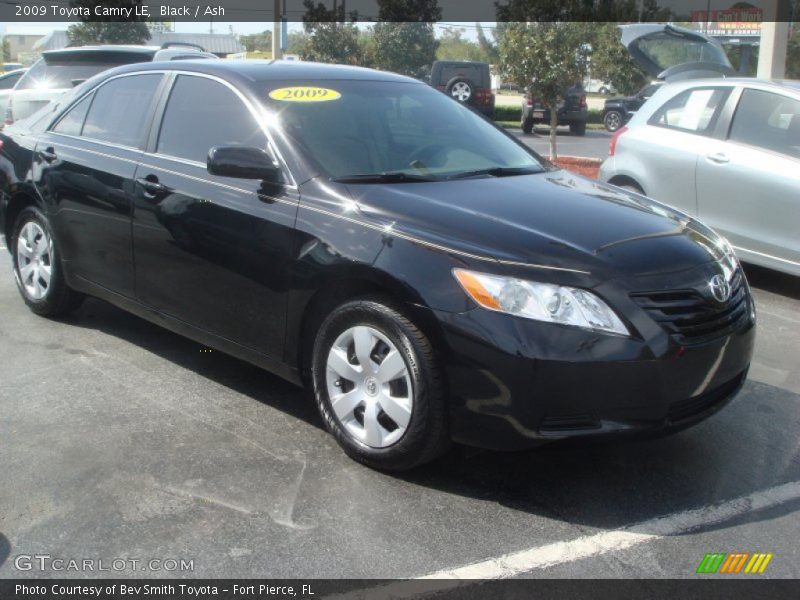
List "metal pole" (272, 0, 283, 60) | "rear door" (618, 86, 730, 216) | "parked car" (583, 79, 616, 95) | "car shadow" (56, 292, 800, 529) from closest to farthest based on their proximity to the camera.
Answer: "car shadow" (56, 292, 800, 529) → "rear door" (618, 86, 730, 216) → "metal pole" (272, 0, 283, 60) → "parked car" (583, 79, 616, 95)

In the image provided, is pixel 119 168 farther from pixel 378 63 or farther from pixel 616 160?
→ pixel 378 63

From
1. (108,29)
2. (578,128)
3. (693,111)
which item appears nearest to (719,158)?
(693,111)

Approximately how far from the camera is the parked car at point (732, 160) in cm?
652

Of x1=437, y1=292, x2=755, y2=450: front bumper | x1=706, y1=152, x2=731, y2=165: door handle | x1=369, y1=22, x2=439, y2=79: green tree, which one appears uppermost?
x1=369, y1=22, x2=439, y2=79: green tree

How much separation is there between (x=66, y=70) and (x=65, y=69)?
18 millimetres

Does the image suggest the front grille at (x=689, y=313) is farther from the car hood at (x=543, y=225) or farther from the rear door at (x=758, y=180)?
the rear door at (x=758, y=180)

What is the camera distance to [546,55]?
48.3ft

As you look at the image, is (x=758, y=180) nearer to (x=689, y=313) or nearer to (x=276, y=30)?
(x=689, y=313)

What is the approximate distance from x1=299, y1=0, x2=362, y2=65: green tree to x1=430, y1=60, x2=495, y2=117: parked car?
5020mm

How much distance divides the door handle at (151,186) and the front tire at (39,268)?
1144 millimetres

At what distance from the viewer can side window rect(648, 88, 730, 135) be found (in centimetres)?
719

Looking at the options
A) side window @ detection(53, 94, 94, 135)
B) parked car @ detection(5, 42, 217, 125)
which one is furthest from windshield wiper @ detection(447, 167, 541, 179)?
parked car @ detection(5, 42, 217, 125)

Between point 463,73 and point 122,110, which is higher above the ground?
point 463,73

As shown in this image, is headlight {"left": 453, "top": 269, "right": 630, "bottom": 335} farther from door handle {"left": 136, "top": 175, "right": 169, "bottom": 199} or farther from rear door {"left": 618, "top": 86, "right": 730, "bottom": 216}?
rear door {"left": 618, "top": 86, "right": 730, "bottom": 216}
